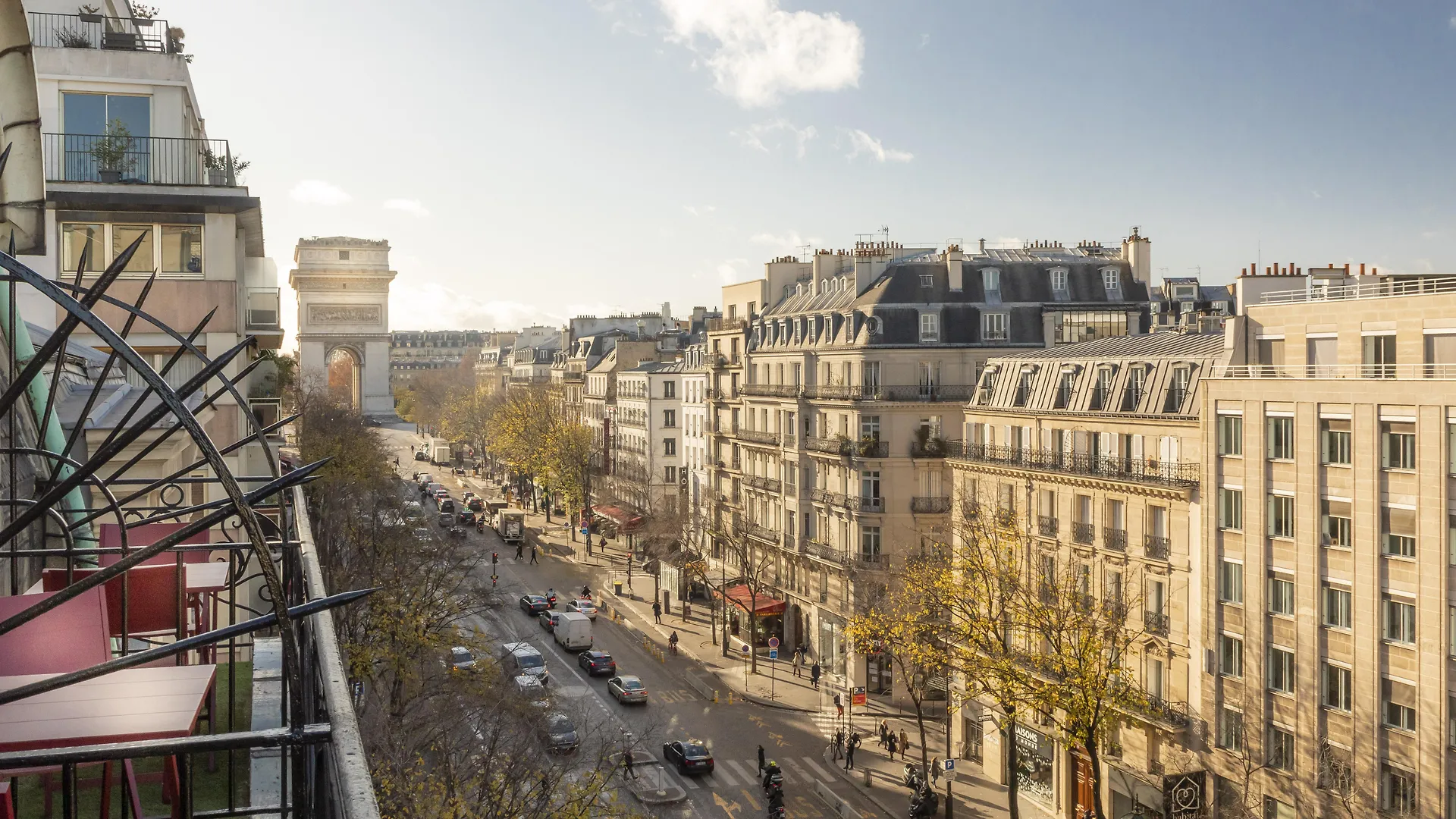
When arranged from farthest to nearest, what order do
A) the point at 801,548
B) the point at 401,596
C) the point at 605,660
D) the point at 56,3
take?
the point at 801,548, the point at 605,660, the point at 401,596, the point at 56,3

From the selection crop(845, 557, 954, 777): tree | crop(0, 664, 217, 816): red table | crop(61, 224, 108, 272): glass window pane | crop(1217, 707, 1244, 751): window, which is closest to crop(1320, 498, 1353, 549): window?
crop(1217, 707, 1244, 751): window

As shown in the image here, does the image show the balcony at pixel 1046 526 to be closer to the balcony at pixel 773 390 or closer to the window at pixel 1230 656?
the window at pixel 1230 656

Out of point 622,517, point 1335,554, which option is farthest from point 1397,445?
point 622,517

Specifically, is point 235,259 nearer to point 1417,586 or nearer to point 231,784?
point 231,784

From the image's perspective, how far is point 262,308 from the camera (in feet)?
101

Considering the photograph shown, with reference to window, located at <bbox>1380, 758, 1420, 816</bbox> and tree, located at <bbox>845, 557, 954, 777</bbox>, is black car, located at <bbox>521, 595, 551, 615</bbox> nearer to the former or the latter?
tree, located at <bbox>845, 557, 954, 777</bbox>

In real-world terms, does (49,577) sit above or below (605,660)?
above

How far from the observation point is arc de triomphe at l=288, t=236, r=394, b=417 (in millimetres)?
96500

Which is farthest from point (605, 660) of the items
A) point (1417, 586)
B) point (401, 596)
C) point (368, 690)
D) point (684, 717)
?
point (1417, 586)

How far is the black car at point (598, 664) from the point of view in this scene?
51.0 meters

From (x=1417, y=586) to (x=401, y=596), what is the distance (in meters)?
24.9

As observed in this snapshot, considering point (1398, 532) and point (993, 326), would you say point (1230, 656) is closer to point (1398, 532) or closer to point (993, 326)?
point (1398, 532)

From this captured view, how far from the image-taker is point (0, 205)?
341 inches

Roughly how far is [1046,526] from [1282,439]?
1000 cm
